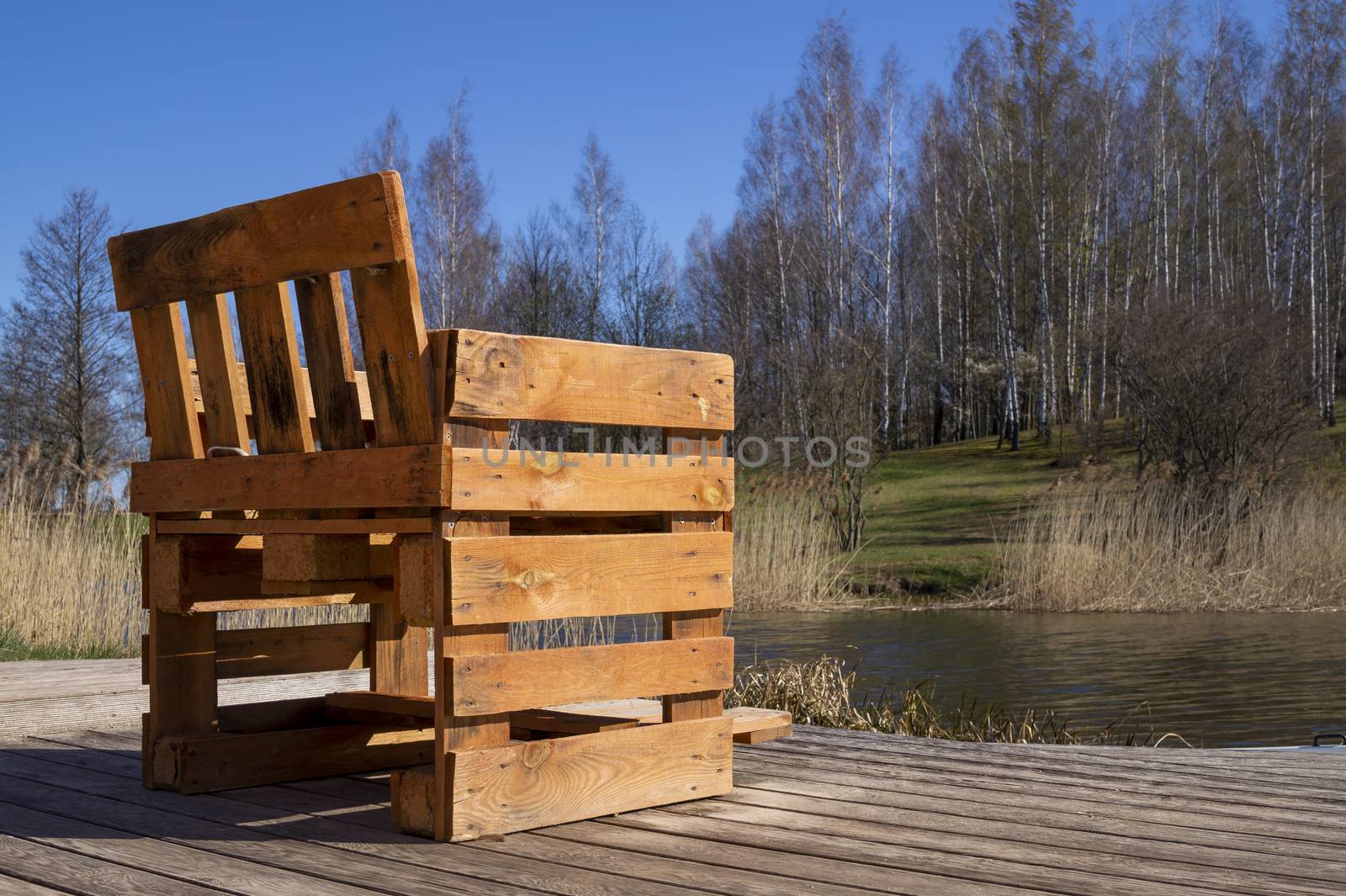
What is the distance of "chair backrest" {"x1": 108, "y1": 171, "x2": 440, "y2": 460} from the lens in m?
2.55

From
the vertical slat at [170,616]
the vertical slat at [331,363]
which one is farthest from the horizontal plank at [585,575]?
the vertical slat at [170,616]

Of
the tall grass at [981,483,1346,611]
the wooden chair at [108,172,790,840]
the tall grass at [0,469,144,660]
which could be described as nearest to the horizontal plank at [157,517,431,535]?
the wooden chair at [108,172,790,840]

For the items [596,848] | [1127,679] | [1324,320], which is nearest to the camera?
[596,848]

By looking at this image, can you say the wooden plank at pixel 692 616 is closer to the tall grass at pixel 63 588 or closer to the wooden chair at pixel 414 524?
the wooden chair at pixel 414 524

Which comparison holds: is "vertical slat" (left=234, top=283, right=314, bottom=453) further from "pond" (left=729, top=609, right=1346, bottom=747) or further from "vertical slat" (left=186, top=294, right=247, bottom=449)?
"pond" (left=729, top=609, right=1346, bottom=747)

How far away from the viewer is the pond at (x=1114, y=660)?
7945 mm

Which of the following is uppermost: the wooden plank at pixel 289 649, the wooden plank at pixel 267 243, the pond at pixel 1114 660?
the wooden plank at pixel 267 243

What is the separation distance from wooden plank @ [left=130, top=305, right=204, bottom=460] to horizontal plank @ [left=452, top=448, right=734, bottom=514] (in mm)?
972

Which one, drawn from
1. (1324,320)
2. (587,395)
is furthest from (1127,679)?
(1324,320)

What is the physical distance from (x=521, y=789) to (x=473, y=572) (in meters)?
0.47

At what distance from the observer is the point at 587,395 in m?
2.75

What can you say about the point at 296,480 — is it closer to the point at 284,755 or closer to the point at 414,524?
the point at 414,524

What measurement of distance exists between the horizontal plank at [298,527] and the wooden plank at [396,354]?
0.16 m

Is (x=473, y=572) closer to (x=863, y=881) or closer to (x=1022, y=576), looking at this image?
(x=863, y=881)
